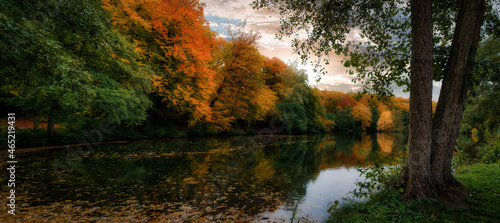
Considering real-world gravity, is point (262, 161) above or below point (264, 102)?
below

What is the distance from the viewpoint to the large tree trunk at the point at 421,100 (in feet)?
12.9

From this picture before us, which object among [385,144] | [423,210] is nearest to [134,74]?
[423,210]

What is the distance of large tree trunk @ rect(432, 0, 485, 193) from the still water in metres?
1.19

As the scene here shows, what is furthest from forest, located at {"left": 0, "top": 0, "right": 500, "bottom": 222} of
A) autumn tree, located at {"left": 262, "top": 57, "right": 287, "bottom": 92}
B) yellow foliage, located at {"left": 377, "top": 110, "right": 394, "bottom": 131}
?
yellow foliage, located at {"left": 377, "top": 110, "right": 394, "bottom": 131}

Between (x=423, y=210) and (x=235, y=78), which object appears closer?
(x=423, y=210)

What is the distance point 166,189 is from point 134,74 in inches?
324

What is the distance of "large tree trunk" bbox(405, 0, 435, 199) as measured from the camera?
3.95m

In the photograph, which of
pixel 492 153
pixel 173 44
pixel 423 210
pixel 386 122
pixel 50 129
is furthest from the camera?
pixel 386 122

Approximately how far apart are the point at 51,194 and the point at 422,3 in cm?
894

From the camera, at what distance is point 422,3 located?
13.0 ft

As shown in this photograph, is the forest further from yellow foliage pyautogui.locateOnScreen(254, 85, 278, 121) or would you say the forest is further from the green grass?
yellow foliage pyautogui.locateOnScreen(254, 85, 278, 121)

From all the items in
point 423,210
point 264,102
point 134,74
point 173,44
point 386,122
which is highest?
point 173,44

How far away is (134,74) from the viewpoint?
39.1 feet

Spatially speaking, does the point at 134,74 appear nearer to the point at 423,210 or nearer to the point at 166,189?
the point at 166,189
